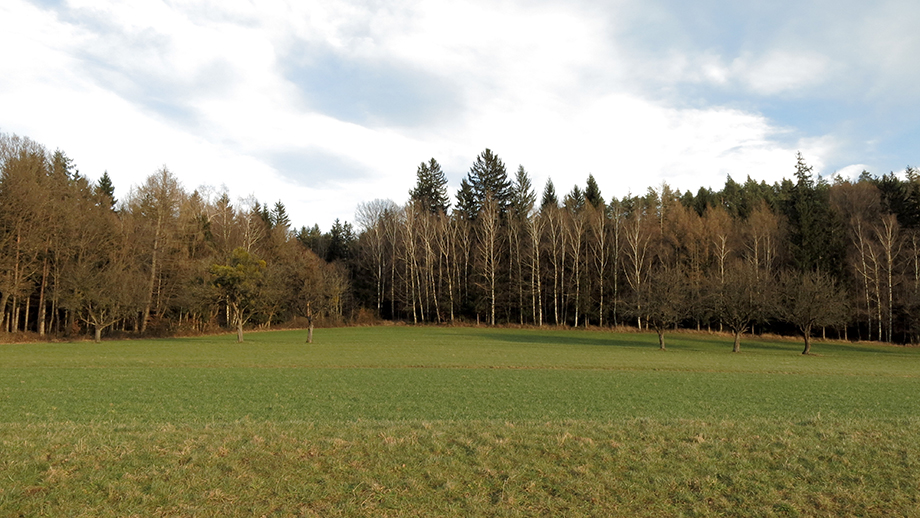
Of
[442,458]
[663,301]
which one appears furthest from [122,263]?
[442,458]

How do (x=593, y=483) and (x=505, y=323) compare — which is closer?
(x=593, y=483)

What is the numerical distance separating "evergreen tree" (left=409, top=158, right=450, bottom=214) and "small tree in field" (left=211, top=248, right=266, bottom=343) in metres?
42.5

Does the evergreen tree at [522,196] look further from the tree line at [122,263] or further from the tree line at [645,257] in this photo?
the tree line at [122,263]

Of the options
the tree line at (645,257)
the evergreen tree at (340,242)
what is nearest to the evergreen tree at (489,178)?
the tree line at (645,257)

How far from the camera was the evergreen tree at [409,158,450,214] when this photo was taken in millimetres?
88562

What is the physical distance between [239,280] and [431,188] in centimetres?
4638

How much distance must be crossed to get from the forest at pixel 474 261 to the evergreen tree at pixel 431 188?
0.78 ft

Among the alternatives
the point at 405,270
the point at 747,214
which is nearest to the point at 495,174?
the point at 405,270

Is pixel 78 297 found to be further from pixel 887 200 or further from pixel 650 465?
pixel 887 200

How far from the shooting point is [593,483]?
6.84m

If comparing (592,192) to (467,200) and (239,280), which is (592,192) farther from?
(239,280)

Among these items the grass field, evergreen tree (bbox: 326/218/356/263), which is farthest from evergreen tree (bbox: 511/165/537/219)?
the grass field

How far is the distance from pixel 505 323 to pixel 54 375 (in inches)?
2147

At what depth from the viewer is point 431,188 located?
88812 millimetres
